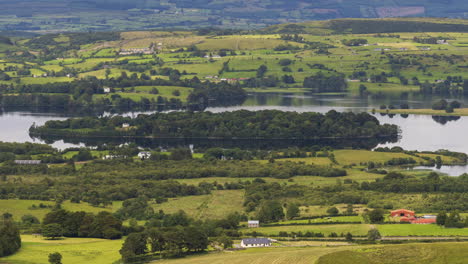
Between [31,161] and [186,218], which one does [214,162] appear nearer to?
[31,161]

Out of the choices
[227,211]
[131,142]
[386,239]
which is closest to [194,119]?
[131,142]

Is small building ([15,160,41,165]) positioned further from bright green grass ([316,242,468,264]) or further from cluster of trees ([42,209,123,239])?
bright green grass ([316,242,468,264])

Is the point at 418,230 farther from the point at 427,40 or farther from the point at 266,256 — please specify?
the point at 427,40

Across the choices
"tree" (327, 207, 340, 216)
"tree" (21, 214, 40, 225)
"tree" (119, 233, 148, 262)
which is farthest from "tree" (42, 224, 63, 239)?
"tree" (327, 207, 340, 216)

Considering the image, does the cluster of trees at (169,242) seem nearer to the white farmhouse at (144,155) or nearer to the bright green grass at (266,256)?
the bright green grass at (266,256)

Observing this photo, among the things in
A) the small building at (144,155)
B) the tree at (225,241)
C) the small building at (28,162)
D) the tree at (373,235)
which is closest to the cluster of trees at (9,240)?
the tree at (225,241)
